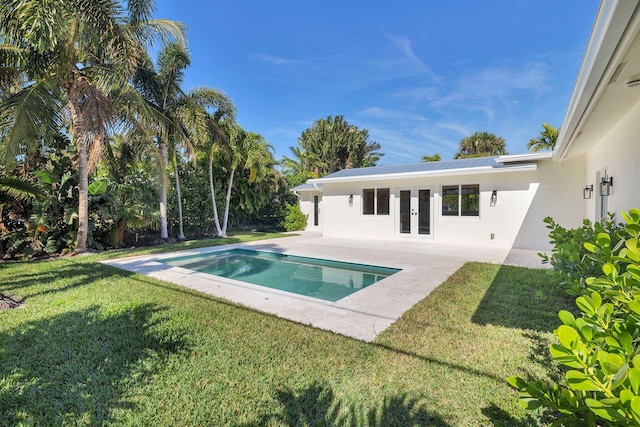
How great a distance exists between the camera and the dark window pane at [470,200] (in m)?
12.9

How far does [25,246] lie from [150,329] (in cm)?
1019

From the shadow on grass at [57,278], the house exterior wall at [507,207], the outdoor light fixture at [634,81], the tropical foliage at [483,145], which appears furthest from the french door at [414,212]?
the tropical foliage at [483,145]

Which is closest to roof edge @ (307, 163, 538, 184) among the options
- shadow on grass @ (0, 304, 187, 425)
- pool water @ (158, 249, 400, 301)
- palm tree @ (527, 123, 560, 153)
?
pool water @ (158, 249, 400, 301)

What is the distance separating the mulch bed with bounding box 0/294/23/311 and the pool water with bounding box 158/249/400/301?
4114 millimetres

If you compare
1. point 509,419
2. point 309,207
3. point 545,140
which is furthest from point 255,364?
point 545,140

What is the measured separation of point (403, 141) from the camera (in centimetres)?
3653

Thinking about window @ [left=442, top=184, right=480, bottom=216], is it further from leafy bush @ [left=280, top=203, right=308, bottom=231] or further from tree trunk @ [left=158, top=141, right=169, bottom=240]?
tree trunk @ [left=158, top=141, right=169, bottom=240]

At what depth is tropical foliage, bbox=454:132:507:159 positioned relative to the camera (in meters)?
34.5

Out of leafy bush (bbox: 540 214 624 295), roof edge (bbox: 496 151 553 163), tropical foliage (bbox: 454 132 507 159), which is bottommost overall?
leafy bush (bbox: 540 214 624 295)

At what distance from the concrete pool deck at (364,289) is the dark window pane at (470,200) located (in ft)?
5.37

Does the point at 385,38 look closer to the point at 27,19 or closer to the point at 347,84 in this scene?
the point at 347,84

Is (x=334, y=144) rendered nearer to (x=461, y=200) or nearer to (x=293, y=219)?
(x=293, y=219)

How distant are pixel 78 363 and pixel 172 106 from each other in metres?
13.3

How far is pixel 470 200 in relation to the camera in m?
13.1
